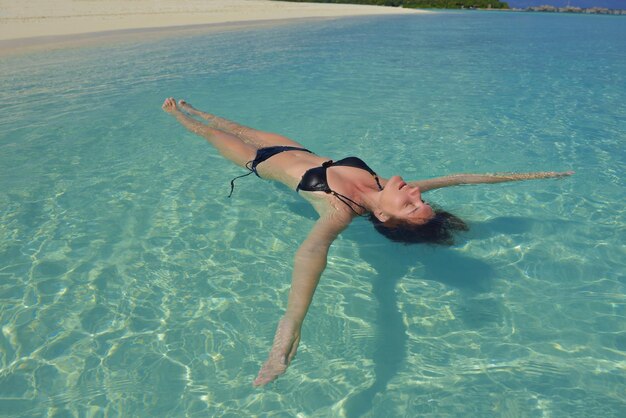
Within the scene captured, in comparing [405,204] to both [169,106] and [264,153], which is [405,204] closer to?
[264,153]

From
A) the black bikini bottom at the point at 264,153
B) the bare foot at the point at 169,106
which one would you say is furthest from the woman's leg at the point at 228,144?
the bare foot at the point at 169,106

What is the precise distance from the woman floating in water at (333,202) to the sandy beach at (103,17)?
16.4 m

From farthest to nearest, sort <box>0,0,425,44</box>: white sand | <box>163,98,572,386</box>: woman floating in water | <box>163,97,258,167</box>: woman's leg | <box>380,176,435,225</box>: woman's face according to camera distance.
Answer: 1. <box>0,0,425,44</box>: white sand
2. <box>163,97,258,167</box>: woman's leg
3. <box>380,176,435,225</box>: woman's face
4. <box>163,98,572,386</box>: woman floating in water

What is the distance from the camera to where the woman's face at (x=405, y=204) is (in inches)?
148

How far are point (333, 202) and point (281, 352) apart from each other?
1.98 m

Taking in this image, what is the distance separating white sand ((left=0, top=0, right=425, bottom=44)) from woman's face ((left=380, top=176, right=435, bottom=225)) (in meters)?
20.6

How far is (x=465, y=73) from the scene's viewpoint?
1206cm

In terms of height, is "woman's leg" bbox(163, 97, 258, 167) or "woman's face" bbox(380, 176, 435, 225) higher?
"woman's face" bbox(380, 176, 435, 225)

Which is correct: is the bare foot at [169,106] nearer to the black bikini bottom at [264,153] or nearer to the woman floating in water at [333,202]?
the woman floating in water at [333,202]

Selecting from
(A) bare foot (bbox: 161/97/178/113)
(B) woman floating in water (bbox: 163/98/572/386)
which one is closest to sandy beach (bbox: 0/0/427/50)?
(A) bare foot (bbox: 161/97/178/113)

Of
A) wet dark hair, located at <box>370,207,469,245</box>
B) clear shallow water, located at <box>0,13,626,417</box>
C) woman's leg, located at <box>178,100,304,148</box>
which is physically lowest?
clear shallow water, located at <box>0,13,626,417</box>

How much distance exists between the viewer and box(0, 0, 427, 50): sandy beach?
19.9 metres

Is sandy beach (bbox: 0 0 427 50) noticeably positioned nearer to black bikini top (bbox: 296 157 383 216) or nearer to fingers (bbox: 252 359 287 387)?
black bikini top (bbox: 296 157 383 216)

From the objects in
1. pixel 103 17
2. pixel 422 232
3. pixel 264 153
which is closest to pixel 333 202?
pixel 422 232
